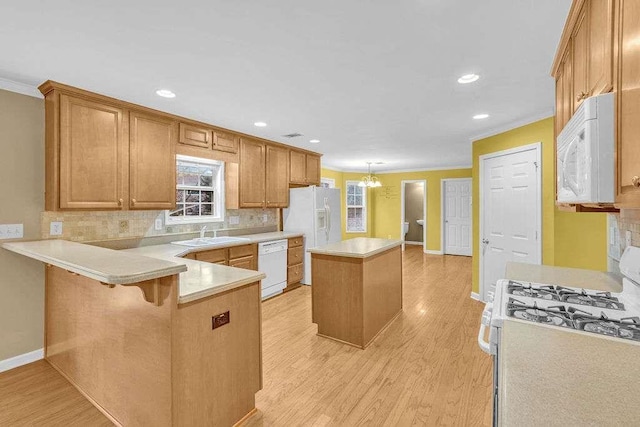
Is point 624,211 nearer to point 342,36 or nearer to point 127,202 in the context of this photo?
point 342,36

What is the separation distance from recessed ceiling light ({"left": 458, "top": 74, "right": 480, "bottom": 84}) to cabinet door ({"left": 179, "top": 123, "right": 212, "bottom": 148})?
9.11 feet

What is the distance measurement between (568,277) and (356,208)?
6635 mm

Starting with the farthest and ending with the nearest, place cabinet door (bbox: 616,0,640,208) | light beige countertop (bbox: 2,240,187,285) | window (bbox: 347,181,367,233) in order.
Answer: window (bbox: 347,181,367,233) → light beige countertop (bbox: 2,240,187,285) → cabinet door (bbox: 616,0,640,208)

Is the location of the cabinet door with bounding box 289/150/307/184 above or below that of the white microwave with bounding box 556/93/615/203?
above

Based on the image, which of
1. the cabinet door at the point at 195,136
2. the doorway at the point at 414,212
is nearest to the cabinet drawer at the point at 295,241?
the cabinet door at the point at 195,136

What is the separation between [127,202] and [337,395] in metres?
2.51

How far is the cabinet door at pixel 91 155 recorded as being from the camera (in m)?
2.42

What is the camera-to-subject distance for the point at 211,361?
1584 millimetres

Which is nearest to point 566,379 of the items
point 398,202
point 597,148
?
point 597,148

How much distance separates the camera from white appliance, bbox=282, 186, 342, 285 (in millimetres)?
4691

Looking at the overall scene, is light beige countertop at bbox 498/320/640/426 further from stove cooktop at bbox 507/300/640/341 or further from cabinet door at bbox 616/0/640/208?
cabinet door at bbox 616/0/640/208

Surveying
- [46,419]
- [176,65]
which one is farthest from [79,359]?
[176,65]

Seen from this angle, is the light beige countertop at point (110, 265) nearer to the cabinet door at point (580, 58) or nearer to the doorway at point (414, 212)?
the cabinet door at point (580, 58)

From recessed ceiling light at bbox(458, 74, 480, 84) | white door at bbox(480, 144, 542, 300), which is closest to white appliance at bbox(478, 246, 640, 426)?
recessed ceiling light at bbox(458, 74, 480, 84)
